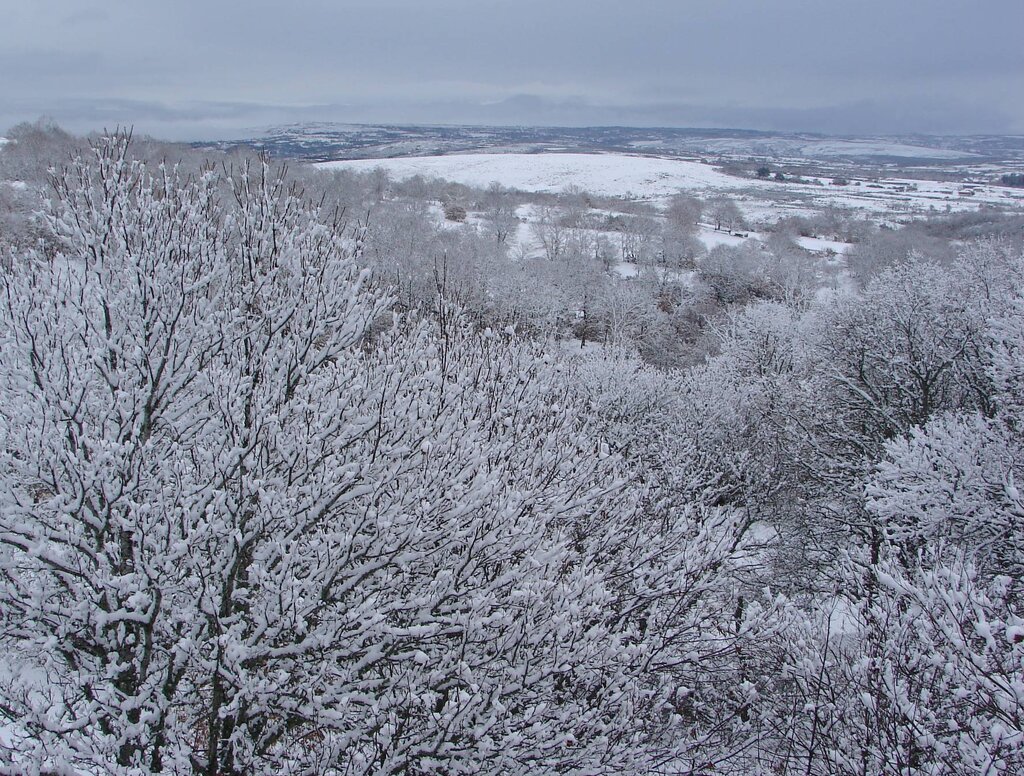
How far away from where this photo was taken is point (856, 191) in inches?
4884

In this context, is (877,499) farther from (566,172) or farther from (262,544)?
(566,172)

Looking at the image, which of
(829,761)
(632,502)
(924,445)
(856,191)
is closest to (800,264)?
(924,445)

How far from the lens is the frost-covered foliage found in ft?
19.9

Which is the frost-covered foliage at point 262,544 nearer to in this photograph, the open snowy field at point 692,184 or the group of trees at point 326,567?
the group of trees at point 326,567

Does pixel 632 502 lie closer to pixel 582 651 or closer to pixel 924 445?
pixel 582 651

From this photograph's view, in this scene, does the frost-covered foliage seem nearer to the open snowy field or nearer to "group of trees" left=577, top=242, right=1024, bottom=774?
"group of trees" left=577, top=242, right=1024, bottom=774

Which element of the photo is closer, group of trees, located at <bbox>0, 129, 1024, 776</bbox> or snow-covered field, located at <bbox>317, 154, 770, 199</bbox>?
group of trees, located at <bbox>0, 129, 1024, 776</bbox>

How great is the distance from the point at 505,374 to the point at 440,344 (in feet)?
4.07

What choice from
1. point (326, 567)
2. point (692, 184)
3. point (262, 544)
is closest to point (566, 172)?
point (692, 184)

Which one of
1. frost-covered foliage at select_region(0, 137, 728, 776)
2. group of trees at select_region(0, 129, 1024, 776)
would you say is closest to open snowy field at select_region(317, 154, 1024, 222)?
group of trees at select_region(0, 129, 1024, 776)

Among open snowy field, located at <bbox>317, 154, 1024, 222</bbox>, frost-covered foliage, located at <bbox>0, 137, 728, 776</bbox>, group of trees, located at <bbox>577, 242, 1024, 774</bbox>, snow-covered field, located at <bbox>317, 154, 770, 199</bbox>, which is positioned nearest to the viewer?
frost-covered foliage, located at <bbox>0, 137, 728, 776</bbox>

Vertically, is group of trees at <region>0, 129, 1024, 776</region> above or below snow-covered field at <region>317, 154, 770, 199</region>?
below

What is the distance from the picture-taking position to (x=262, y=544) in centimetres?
685

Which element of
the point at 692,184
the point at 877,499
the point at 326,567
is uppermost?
the point at 692,184
